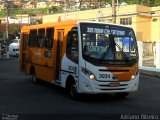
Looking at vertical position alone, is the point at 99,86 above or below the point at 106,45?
below

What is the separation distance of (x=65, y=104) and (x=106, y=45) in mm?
2286

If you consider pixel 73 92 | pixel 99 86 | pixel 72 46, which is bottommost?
pixel 73 92

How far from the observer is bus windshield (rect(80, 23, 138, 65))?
41.0 ft

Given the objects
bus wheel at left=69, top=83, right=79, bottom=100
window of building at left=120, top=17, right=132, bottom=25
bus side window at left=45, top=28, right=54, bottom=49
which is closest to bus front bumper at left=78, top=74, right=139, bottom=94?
bus wheel at left=69, top=83, right=79, bottom=100

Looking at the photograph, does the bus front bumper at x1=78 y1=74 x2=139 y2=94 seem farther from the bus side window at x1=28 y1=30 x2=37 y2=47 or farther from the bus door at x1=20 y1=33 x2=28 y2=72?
the bus door at x1=20 y1=33 x2=28 y2=72

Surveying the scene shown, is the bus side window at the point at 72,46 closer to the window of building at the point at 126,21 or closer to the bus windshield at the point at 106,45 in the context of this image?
the bus windshield at the point at 106,45

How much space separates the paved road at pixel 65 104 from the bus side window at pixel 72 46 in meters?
1.38

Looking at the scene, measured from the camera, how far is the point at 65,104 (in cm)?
1215

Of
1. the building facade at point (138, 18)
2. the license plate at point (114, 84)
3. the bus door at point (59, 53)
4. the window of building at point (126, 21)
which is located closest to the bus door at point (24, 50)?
the bus door at point (59, 53)

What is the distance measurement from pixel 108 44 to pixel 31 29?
601 centimetres

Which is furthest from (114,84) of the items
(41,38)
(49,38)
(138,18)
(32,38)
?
(138,18)

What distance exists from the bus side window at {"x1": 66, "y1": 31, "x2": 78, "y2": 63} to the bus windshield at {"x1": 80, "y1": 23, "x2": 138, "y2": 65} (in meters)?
0.38

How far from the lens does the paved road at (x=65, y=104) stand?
1045 cm

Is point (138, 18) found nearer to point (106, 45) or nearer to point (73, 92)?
point (106, 45)
